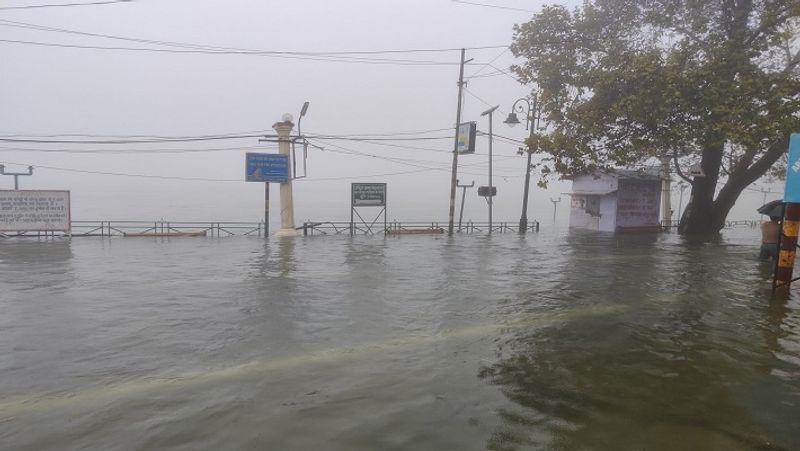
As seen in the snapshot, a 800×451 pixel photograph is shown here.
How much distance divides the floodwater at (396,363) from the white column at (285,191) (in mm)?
13620

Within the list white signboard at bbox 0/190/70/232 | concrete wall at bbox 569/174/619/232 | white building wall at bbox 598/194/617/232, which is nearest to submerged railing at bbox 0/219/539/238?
white signboard at bbox 0/190/70/232

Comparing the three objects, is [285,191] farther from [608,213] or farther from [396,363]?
[396,363]

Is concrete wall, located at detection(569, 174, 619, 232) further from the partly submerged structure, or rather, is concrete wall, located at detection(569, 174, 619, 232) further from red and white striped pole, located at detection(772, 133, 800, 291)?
red and white striped pole, located at detection(772, 133, 800, 291)

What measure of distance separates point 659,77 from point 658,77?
34mm

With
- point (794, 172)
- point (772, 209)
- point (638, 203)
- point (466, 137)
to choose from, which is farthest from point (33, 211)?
point (638, 203)

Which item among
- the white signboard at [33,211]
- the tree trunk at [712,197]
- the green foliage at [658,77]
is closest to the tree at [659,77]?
the green foliage at [658,77]

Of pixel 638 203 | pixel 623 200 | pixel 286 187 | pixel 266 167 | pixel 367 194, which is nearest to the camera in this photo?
pixel 266 167

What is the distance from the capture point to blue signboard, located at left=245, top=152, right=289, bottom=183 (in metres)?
23.2

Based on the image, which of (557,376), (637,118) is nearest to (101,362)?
(557,376)

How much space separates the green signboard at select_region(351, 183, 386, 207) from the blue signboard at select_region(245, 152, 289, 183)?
4.18 metres

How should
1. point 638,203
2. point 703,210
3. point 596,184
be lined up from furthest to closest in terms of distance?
point 596,184 < point 638,203 < point 703,210

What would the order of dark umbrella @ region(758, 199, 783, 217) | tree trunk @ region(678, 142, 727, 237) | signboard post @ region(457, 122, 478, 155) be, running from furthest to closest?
1. signboard post @ region(457, 122, 478, 155)
2. tree trunk @ region(678, 142, 727, 237)
3. dark umbrella @ region(758, 199, 783, 217)

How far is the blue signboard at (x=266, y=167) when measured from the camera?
76.3 ft

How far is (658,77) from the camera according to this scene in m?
12.5
